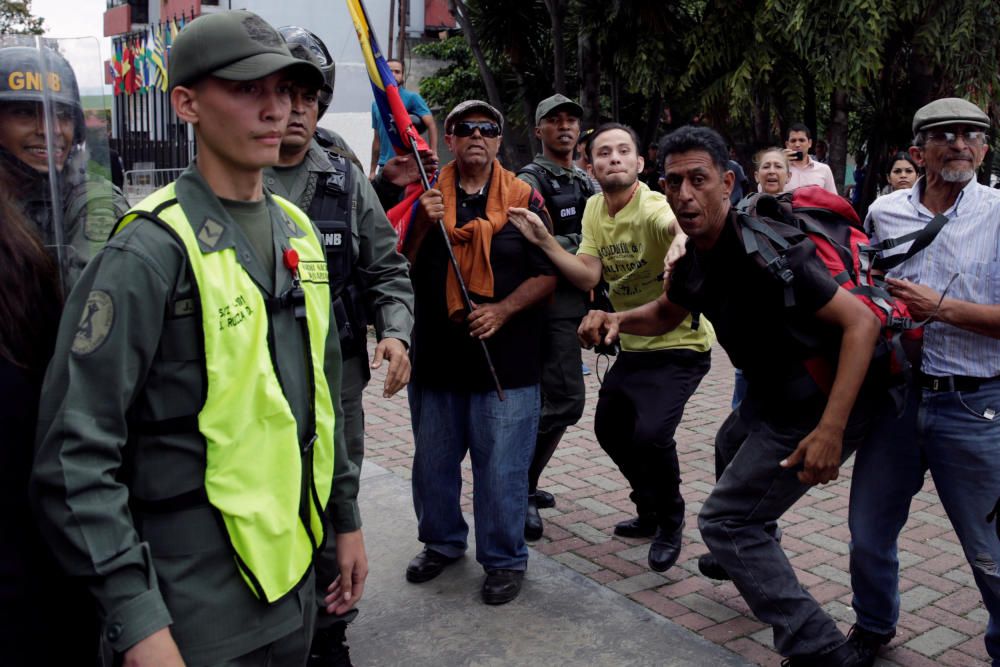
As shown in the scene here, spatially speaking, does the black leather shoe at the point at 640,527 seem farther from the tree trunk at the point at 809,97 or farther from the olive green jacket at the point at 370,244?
the tree trunk at the point at 809,97

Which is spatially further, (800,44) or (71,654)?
(800,44)

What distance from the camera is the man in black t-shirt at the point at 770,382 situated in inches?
127

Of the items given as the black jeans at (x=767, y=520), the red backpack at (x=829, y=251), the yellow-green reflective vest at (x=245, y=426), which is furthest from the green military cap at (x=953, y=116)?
the yellow-green reflective vest at (x=245, y=426)

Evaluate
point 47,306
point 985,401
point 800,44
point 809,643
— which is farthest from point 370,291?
point 800,44

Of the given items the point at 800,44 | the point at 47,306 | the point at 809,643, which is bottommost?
the point at 809,643

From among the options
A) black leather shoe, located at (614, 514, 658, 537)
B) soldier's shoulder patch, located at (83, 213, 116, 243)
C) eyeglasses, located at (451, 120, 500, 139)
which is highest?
eyeglasses, located at (451, 120, 500, 139)

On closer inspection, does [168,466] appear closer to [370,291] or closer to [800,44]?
[370,291]

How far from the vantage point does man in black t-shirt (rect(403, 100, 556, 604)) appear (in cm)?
432

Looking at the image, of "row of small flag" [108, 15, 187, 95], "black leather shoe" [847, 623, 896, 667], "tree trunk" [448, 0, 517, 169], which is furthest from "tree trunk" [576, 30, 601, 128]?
"black leather shoe" [847, 623, 896, 667]

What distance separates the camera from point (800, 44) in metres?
12.7

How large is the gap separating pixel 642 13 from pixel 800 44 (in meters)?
2.62

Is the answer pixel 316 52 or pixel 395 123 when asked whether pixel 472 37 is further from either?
Result: pixel 316 52

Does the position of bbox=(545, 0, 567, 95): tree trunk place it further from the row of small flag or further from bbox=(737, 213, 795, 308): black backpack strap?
bbox=(737, 213, 795, 308): black backpack strap

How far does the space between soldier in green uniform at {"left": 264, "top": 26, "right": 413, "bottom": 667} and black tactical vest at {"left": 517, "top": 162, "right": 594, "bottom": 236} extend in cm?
174
